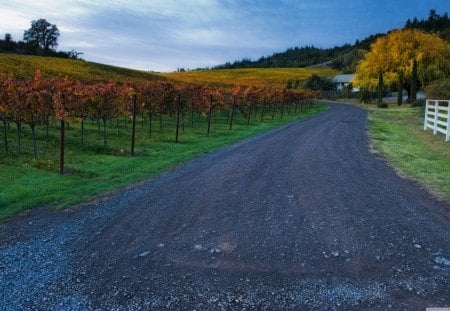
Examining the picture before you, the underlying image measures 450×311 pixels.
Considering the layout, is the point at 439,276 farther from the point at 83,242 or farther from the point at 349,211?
the point at 83,242

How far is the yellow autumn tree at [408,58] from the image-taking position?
164 feet

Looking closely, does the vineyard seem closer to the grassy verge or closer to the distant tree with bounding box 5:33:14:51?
the grassy verge

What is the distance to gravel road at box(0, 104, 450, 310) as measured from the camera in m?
4.12

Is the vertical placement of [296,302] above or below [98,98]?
below

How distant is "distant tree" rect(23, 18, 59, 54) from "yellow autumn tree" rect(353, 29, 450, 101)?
61626 millimetres

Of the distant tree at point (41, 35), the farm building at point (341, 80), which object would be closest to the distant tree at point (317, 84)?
the farm building at point (341, 80)

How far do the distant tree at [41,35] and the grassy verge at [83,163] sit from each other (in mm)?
75385

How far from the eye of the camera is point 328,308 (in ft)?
12.8

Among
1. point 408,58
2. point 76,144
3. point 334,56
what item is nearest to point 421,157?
point 76,144

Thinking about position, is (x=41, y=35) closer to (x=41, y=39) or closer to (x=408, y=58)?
(x=41, y=39)

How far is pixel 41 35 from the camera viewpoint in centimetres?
8644

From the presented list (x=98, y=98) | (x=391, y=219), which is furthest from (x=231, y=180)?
(x=98, y=98)

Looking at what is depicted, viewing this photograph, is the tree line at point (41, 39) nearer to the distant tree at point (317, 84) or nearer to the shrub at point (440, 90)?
the distant tree at point (317, 84)

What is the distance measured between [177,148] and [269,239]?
32.6 feet
